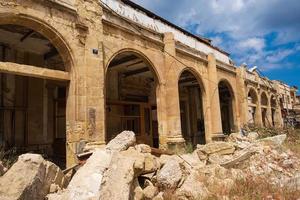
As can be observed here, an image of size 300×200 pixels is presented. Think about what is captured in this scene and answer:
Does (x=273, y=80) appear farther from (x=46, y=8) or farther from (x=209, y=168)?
(x=46, y=8)

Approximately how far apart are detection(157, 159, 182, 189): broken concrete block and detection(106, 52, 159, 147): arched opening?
246 inches

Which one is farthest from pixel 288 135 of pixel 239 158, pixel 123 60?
pixel 123 60

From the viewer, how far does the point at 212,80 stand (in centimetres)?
1430

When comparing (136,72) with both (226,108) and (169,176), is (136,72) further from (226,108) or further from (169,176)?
(226,108)

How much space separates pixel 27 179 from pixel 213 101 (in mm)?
10965

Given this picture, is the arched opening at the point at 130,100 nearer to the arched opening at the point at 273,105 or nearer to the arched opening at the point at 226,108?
the arched opening at the point at 226,108

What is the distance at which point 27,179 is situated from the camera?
457cm

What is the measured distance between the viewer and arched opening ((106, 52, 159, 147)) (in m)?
12.8

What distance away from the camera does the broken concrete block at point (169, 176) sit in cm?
609

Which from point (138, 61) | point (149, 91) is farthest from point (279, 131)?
point (138, 61)

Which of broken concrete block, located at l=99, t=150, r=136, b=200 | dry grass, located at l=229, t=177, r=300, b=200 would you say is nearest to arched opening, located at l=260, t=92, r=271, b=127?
dry grass, located at l=229, t=177, r=300, b=200

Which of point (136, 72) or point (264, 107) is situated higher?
point (136, 72)

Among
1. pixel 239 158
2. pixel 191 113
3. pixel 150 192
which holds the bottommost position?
pixel 150 192

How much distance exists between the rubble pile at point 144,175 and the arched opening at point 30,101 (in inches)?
167
